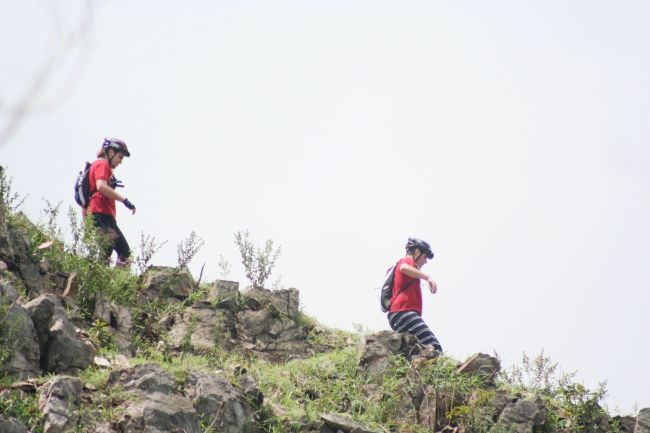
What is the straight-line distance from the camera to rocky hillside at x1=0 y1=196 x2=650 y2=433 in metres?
9.11

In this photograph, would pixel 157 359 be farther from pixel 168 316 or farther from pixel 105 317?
pixel 168 316

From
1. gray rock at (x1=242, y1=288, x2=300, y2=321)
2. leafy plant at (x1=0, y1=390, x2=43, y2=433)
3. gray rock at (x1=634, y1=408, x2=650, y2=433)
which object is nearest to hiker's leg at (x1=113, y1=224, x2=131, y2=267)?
gray rock at (x1=242, y1=288, x2=300, y2=321)

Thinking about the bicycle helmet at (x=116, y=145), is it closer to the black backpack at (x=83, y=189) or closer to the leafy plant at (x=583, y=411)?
the black backpack at (x=83, y=189)

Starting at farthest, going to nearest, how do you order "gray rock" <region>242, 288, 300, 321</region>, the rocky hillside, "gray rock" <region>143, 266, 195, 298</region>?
1. "gray rock" <region>242, 288, 300, 321</region>
2. "gray rock" <region>143, 266, 195, 298</region>
3. the rocky hillside

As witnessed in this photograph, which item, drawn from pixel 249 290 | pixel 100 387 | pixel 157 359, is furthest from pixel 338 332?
pixel 100 387

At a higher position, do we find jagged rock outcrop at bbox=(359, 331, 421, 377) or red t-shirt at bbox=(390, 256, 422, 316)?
red t-shirt at bbox=(390, 256, 422, 316)

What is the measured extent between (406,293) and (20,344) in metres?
5.99

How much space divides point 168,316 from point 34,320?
3.63m

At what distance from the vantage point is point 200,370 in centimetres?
1006

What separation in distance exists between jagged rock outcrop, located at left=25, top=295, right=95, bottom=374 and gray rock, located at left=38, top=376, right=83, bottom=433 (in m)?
0.77

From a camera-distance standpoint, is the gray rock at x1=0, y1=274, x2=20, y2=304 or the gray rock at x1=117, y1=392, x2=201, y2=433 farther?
the gray rock at x1=0, y1=274, x2=20, y2=304

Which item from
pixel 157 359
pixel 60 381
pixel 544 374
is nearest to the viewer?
pixel 60 381

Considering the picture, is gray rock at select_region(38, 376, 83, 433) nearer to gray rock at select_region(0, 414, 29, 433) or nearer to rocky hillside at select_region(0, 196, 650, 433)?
rocky hillside at select_region(0, 196, 650, 433)

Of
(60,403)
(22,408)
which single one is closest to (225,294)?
(60,403)
